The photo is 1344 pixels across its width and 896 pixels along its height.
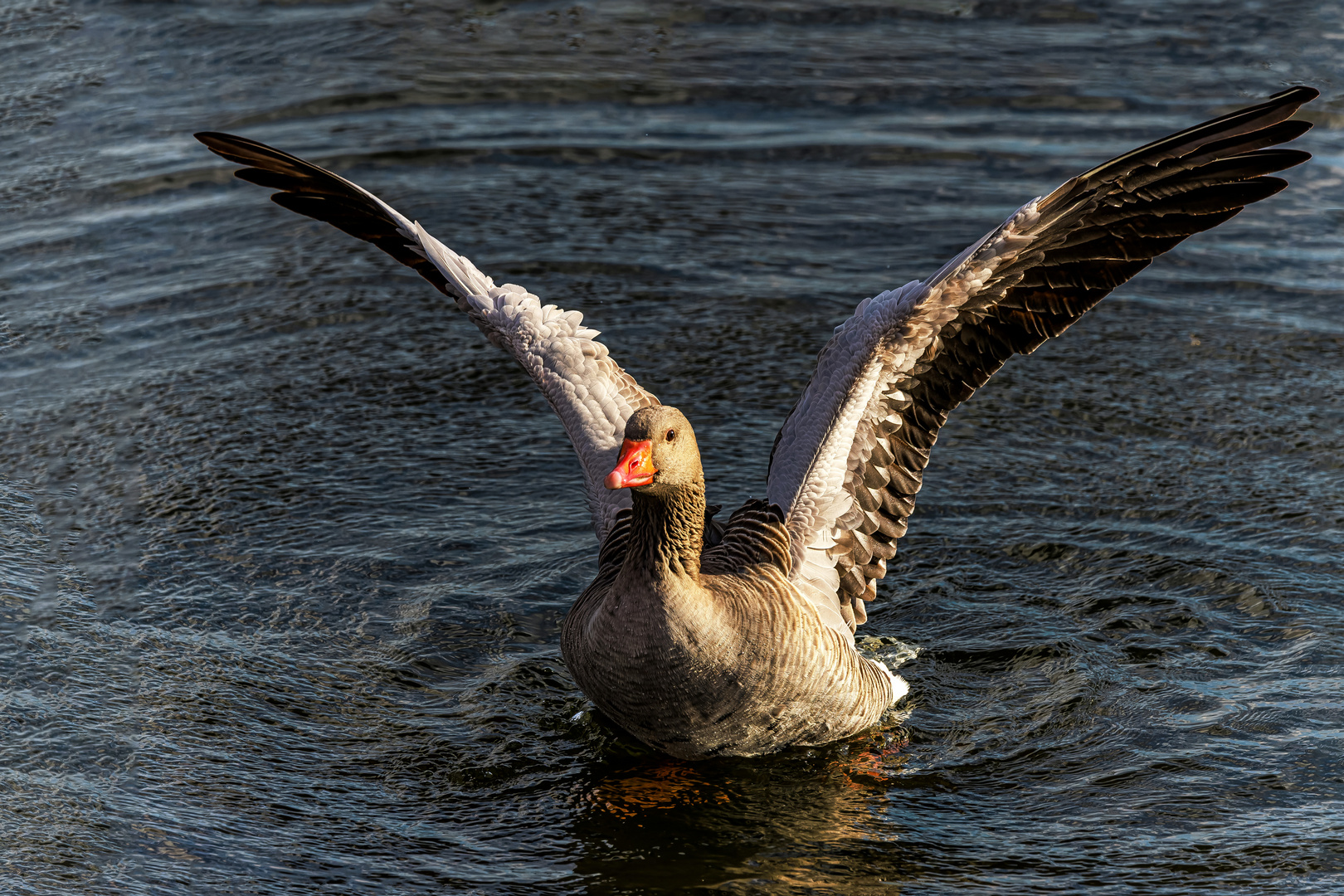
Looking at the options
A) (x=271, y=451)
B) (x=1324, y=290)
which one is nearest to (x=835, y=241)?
(x=1324, y=290)

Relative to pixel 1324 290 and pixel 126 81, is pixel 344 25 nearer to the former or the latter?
pixel 126 81

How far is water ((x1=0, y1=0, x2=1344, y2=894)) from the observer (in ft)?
18.5

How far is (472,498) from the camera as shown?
26.4 feet

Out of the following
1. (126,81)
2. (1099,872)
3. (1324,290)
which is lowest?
(1099,872)

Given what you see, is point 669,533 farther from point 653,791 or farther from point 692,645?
point 653,791

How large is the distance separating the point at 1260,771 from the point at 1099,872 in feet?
3.40

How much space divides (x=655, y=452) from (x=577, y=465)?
3.03 m

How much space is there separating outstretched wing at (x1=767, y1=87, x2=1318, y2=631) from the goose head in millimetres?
938

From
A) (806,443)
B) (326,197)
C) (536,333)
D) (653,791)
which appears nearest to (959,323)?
(806,443)

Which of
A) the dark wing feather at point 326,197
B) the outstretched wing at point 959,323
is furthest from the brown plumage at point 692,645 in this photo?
the dark wing feather at point 326,197

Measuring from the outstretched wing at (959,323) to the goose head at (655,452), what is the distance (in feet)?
3.08

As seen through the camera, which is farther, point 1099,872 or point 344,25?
point 344,25

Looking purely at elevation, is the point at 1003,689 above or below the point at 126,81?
below

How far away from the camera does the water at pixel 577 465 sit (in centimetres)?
564
